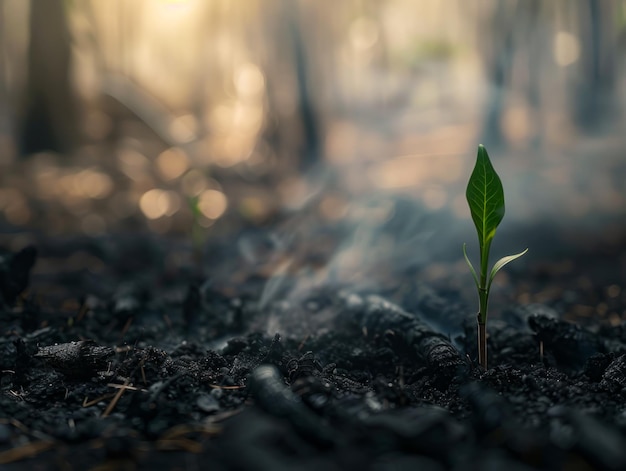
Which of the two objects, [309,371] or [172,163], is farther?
[172,163]

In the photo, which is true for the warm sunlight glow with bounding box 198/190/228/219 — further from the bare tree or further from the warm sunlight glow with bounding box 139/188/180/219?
the bare tree

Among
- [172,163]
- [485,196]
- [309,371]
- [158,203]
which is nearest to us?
[485,196]

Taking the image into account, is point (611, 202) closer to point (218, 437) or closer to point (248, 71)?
point (218, 437)

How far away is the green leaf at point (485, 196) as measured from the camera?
7.27 ft

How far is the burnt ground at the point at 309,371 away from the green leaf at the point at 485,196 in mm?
548

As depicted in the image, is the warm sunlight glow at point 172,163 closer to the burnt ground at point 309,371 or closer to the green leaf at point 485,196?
the burnt ground at point 309,371

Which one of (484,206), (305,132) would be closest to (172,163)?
(305,132)

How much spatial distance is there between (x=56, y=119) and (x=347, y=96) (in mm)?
11003

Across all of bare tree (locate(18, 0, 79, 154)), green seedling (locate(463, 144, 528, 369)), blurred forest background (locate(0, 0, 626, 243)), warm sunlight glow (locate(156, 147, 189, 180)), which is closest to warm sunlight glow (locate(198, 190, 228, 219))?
blurred forest background (locate(0, 0, 626, 243))

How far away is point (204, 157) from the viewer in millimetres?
10188

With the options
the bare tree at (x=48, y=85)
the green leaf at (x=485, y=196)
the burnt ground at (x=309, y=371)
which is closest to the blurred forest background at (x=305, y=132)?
the bare tree at (x=48, y=85)

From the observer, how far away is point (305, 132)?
8977 mm

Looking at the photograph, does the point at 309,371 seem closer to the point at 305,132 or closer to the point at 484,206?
the point at 484,206

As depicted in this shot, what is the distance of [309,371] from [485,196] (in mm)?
995
